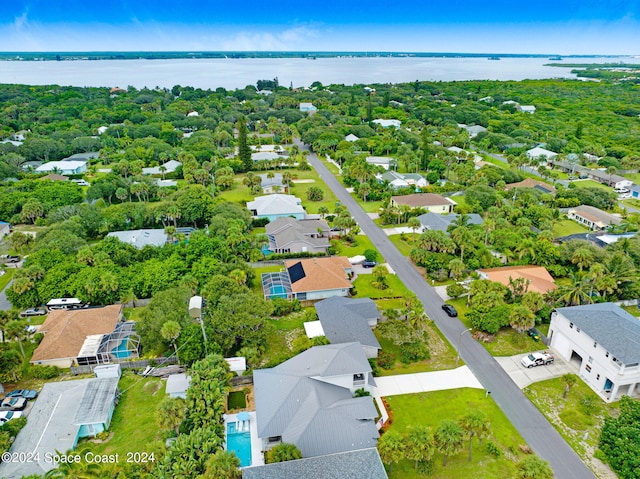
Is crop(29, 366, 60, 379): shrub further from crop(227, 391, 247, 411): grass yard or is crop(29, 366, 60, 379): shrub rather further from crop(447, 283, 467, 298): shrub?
crop(447, 283, 467, 298): shrub

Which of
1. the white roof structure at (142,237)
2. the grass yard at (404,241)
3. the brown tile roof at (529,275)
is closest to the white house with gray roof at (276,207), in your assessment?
the grass yard at (404,241)

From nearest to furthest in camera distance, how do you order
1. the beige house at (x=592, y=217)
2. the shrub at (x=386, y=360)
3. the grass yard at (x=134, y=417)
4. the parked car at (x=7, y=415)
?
1. the grass yard at (x=134, y=417)
2. the parked car at (x=7, y=415)
3. the shrub at (x=386, y=360)
4. the beige house at (x=592, y=217)

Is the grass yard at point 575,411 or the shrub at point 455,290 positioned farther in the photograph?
the shrub at point 455,290

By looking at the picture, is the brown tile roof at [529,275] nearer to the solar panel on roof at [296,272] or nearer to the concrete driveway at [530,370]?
the concrete driveway at [530,370]

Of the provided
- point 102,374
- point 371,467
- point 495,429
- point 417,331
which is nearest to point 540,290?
point 417,331

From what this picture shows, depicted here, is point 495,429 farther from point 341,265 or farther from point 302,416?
point 341,265

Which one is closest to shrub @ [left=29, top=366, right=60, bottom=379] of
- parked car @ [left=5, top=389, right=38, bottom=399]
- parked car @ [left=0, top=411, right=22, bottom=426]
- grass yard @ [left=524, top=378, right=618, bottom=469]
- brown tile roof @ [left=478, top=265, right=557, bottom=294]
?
parked car @ [left=5, top=389, right=38, bottom=399]

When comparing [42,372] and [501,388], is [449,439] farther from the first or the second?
[42,372]
